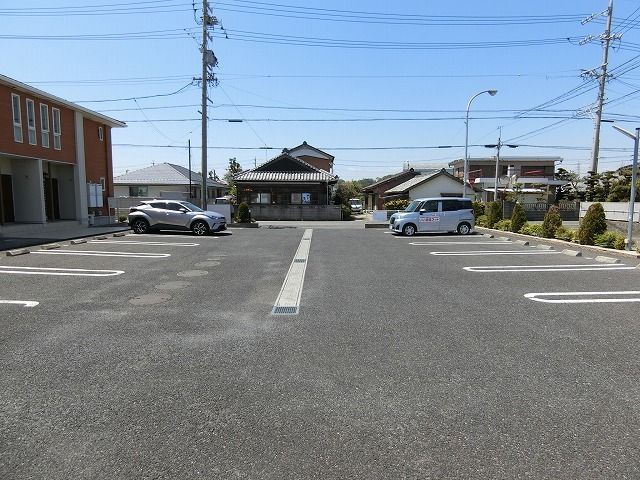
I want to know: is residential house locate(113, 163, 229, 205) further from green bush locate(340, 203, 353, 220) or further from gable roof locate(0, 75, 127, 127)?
gable roof locate(0, 75, 127, 127)

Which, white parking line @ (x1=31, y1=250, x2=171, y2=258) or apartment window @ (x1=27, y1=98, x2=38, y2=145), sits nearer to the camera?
white parking line @ (x1=31, y1=250, x2=171, y2=258)

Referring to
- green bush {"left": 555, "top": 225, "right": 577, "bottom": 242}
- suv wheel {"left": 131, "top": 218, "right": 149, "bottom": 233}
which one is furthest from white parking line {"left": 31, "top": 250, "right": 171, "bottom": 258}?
green bush {"left": 555, "top": 225, "right": 577, "bottom": 242}

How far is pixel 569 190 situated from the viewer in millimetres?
35125

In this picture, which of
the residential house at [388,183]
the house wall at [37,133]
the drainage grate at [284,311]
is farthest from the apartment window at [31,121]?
the residential house at [388,183]

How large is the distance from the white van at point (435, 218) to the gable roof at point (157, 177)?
101 ft

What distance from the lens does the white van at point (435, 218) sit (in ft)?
65.1

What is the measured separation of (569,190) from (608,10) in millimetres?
12979

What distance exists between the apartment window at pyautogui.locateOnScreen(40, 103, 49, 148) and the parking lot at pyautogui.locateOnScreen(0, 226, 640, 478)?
44.7ft

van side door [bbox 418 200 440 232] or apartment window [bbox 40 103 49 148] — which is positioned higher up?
apartment window [bbox 40 103 49 148]

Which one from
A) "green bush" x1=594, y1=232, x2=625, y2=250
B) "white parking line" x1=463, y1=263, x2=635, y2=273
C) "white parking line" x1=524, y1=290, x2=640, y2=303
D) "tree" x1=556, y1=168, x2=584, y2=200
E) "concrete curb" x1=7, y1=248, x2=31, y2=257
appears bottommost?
"concrete curb" x1=7, y1=248, x2=31, y2=257

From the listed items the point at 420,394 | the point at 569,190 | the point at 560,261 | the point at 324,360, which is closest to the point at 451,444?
the point at 420,394

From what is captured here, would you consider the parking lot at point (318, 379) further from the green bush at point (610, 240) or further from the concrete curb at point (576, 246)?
the green bush at point (610, 240)

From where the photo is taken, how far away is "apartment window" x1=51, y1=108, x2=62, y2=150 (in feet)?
65.5

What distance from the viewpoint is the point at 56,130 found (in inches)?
792
